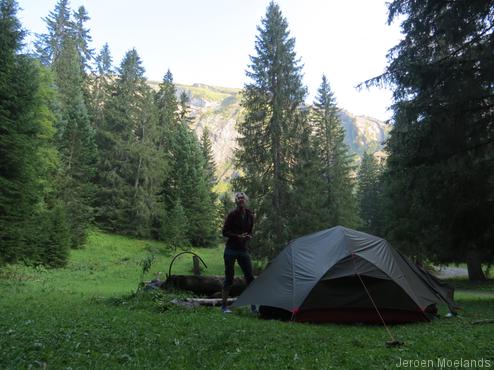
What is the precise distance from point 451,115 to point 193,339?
900cm

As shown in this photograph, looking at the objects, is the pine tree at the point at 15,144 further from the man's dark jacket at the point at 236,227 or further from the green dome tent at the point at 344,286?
the green dome tent at the point at 344,286

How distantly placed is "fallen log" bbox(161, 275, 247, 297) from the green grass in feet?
4.63

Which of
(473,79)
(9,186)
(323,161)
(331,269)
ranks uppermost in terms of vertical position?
(323,161)

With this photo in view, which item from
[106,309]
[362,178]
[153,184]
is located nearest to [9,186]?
[106,309]

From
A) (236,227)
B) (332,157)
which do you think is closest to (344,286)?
(236,227)

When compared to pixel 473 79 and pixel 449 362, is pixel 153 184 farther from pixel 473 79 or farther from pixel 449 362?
pixel 449 362

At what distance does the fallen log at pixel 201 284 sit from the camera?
10.4 metres

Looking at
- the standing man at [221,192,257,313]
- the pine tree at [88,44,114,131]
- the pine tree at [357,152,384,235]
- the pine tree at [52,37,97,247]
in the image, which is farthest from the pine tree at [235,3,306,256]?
the pine tree at [357,152,384,235]

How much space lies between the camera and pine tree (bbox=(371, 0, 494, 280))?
1000 cm

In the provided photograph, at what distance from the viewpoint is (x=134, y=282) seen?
16.6 metres

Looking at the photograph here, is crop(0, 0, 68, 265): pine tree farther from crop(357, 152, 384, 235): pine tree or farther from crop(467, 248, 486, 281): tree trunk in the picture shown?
crop(357, 152, 384, 235): pine tree

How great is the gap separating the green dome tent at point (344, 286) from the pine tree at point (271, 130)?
1365cm

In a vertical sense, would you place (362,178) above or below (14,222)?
above

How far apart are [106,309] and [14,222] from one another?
9997mm
